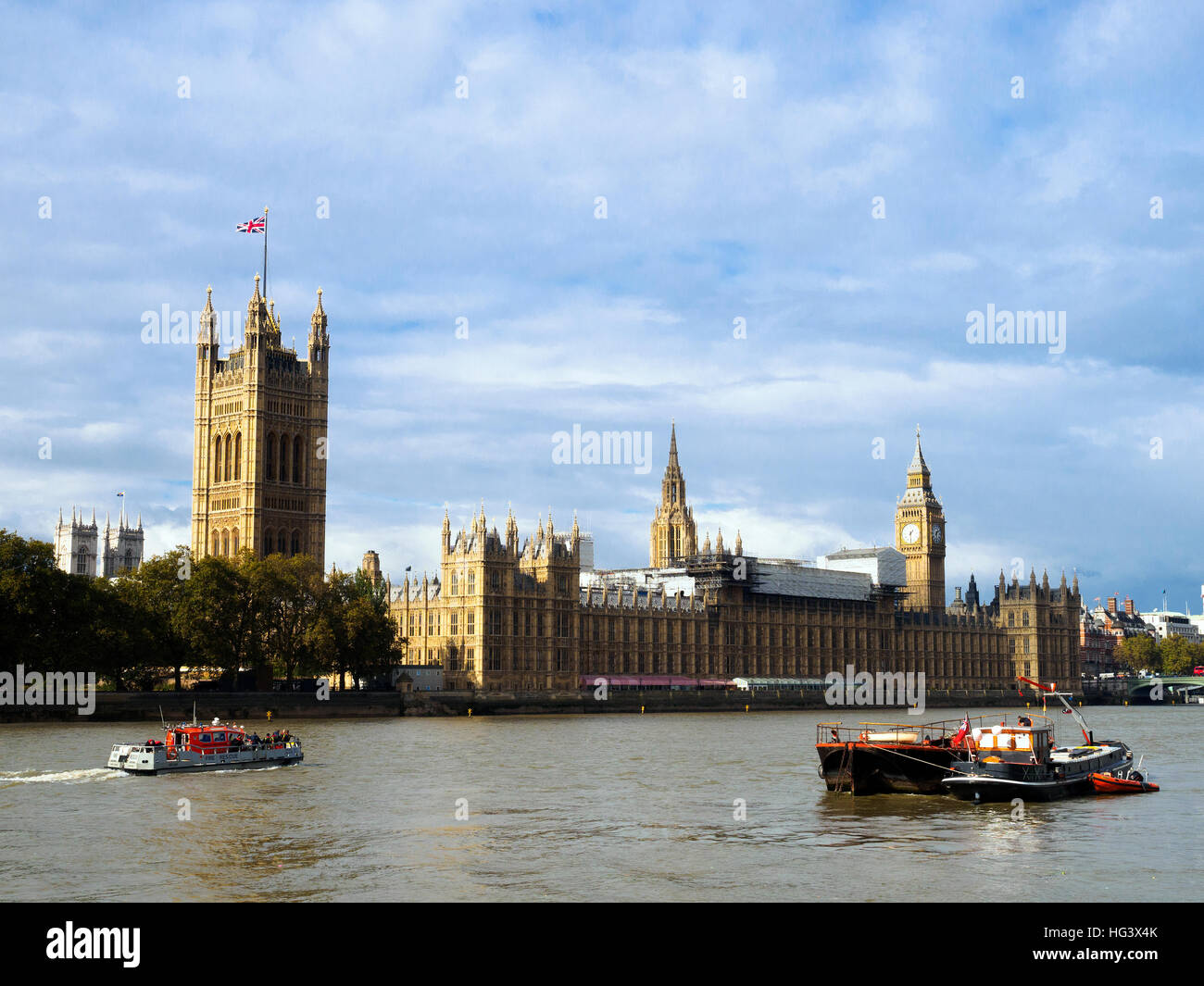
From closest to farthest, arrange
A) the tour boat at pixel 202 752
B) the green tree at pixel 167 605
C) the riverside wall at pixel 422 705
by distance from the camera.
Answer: the tour boat at pixel 202 752 < the riverside wall at pixel 422 705 < the green tree at pixel 167 605

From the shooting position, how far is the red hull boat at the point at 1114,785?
5234cm

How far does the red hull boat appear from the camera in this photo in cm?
5234

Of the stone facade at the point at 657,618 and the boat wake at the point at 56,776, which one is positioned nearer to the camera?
the boat wake at the point at 56,776

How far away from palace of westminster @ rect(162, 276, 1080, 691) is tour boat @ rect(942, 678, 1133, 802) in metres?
83.3

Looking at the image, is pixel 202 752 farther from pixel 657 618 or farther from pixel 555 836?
pixel 657 618

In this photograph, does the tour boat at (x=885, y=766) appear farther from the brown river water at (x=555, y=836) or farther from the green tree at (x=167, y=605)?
the green tree at (x=167, y=605)

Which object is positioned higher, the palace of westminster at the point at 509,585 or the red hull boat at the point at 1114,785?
the palace of westminster at the point at 509,585

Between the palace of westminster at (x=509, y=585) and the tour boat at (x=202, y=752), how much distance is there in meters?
70.0

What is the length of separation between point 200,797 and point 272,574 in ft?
194

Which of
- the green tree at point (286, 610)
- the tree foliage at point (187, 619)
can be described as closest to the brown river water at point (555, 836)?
the tree foliage at point (187, 619)

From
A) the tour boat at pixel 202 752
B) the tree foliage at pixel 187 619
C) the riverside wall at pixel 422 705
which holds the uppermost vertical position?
the tree foliage at pixel 187 619

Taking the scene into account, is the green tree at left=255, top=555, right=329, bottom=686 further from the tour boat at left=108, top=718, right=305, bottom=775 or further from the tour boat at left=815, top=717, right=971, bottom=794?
the tour boat at left=815, top=717, right=971, bottom=794

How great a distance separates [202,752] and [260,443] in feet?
296
